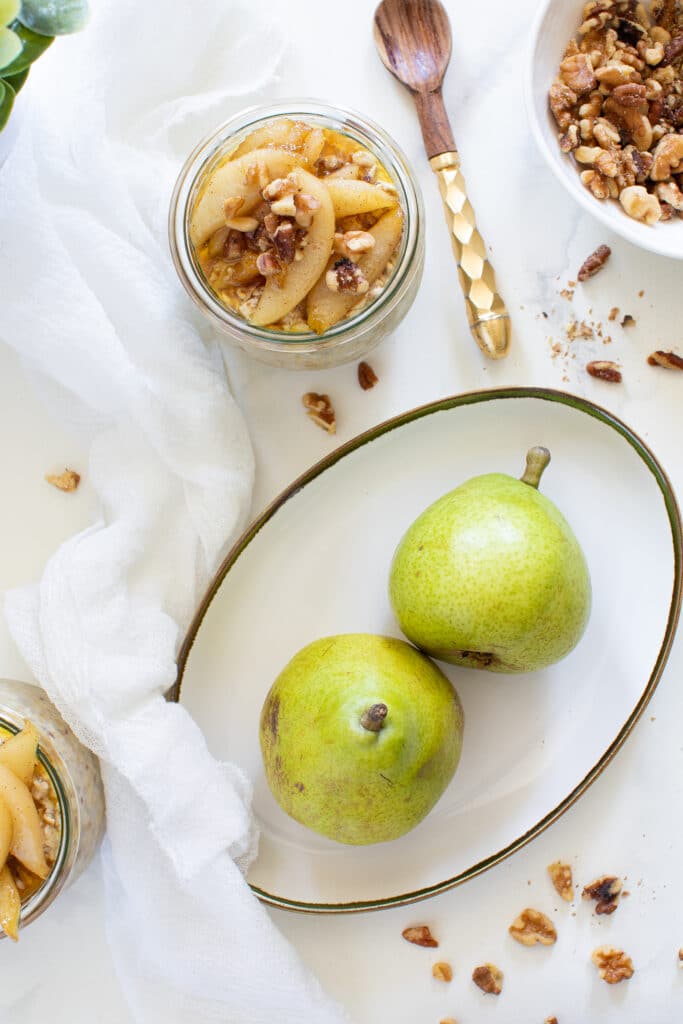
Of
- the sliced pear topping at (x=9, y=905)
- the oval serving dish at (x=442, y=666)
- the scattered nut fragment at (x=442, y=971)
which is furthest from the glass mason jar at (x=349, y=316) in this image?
the scattered nut fragment at (x=442, y=971)

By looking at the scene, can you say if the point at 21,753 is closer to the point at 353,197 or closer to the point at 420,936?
the point at 420,936

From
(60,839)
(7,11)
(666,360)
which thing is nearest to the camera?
(7,11)

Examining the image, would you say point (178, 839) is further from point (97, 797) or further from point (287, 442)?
point (287, 442)

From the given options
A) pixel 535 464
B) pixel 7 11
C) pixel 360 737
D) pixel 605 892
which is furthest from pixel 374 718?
pixel 7 11

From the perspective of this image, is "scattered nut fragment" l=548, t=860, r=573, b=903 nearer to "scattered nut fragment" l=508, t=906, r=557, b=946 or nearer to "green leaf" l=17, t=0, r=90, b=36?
"scattered nut fragment" l=508, t=906, r=557, b=946

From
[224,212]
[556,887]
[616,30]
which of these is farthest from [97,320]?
[556,887]

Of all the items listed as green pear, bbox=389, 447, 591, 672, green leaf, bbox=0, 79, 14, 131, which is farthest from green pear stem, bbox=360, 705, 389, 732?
green leaf, bbox=0, 79, 14, 131

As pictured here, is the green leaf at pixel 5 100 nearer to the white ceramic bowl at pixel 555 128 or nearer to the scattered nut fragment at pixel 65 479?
the scattered nut fragment at pixel 65 479
